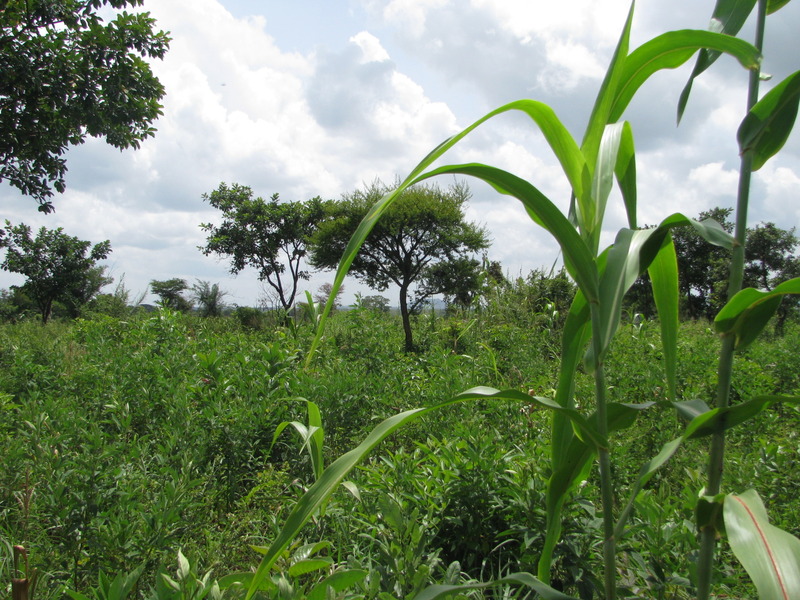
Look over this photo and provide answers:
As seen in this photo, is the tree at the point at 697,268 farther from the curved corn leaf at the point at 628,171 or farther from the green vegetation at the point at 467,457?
the curved corn leaf at the point at 628,171

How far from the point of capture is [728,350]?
714mm

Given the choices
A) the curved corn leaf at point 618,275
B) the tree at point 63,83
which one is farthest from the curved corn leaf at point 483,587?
the tree at point 63,83

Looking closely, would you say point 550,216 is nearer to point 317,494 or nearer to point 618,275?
point 618,275

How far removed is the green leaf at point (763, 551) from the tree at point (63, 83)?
826cm

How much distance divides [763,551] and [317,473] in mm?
803

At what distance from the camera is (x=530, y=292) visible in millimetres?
9992

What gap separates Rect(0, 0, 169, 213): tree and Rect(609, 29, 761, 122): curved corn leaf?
7.91 m

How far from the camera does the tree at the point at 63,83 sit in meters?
6.52

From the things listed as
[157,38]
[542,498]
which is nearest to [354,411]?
[542,498]

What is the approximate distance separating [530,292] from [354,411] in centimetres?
763

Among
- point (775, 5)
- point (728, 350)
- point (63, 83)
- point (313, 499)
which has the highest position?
point (63, 83)

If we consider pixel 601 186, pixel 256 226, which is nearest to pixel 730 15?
pixel 601 186

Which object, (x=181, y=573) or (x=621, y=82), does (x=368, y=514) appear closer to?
(x=181, y=573)

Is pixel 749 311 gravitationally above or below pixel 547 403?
above
